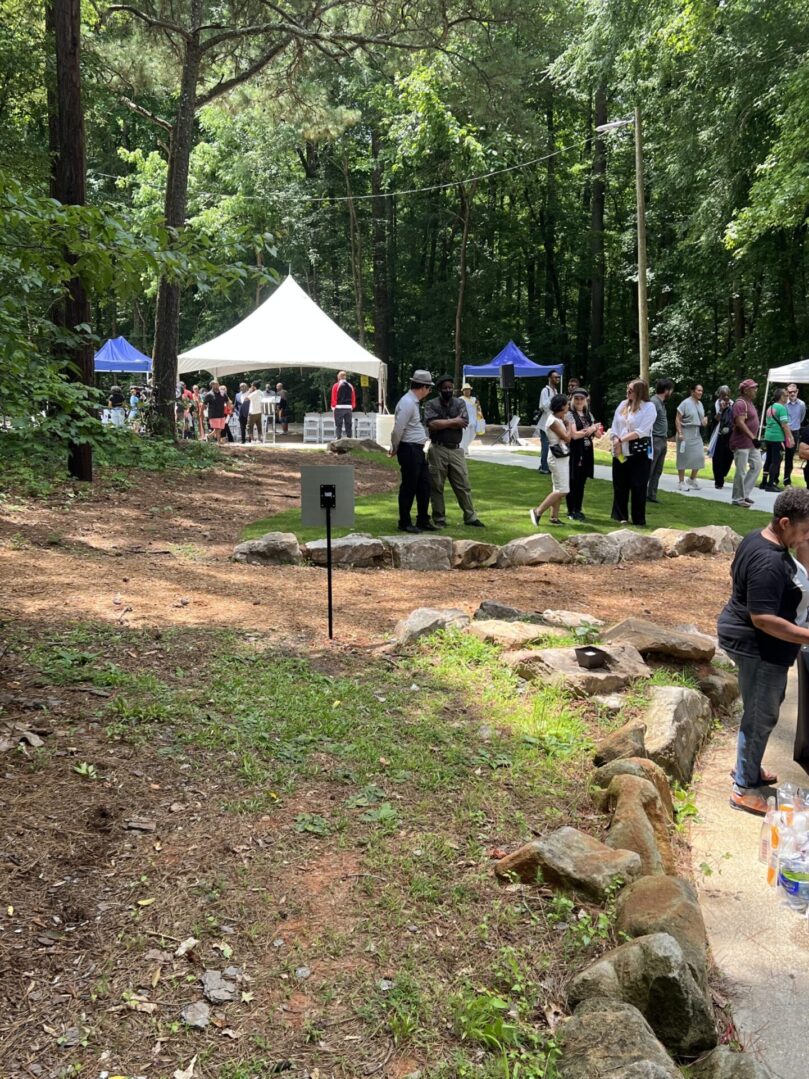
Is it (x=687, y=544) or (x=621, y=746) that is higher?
(x=687, y=544)

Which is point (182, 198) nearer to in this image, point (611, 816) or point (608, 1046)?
point (611, 816)

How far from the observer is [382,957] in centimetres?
294

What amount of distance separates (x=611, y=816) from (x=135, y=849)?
203 centimetres

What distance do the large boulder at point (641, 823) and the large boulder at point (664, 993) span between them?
0.72 metres

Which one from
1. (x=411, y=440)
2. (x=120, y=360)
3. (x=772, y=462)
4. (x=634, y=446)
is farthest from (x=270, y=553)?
(x=120, y=360)

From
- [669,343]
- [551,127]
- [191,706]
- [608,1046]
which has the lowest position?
[608,1046]

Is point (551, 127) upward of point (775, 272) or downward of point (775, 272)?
upward

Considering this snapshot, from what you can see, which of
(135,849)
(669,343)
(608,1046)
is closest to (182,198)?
(135,849)

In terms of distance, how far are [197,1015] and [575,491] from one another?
9.52 m

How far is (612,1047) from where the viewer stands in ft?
8.31

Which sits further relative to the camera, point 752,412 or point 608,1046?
point 752,412

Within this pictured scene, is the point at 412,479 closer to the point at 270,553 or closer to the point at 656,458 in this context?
the point at 270,553

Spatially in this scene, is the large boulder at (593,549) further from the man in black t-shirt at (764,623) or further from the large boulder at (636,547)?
the man in black t-shirt at (764,623)

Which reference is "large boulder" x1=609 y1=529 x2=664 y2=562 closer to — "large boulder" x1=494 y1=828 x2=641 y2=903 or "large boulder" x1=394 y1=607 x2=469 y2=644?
"large boulder" x1=394 y1=607 x2=469 y2=644
